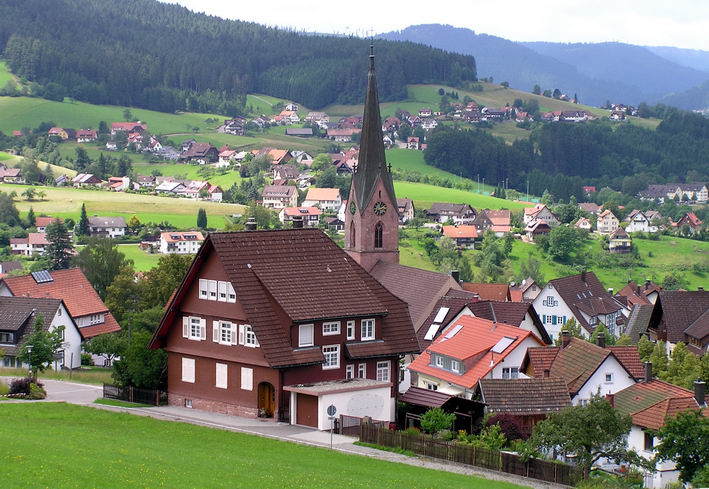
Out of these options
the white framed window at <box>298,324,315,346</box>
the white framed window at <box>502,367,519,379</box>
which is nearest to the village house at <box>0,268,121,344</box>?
the white framed window at <box>298,324,315,346</box>

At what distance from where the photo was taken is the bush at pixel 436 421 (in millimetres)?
45031

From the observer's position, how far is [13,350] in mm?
65562

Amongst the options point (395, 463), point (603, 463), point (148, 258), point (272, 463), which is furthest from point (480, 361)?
point (148, 258)

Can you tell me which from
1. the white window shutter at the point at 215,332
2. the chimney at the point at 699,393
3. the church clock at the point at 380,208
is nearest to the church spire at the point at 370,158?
the church clock at the point at 380,208

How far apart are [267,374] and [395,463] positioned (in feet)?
30.6

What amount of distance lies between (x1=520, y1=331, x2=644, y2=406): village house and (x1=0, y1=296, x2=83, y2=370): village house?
84.2 feet

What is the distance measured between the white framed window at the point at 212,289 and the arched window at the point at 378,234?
1436 inches

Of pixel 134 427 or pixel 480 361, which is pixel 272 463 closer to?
pixel 134 427

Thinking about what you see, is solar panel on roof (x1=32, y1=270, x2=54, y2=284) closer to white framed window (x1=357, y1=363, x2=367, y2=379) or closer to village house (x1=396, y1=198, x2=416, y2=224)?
white framed window (x1=357, y1=363, x2=367, y2=379)

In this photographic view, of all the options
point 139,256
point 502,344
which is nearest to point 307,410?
point 502,344

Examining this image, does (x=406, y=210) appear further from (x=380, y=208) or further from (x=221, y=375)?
(x=221, y=375)

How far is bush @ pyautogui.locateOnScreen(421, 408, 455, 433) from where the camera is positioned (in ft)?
148

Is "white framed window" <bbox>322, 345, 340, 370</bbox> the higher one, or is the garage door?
"white framed window" <bbox>322, 345, 340, 370</bbox>

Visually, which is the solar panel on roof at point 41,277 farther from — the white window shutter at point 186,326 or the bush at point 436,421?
the bush at point 436,421
